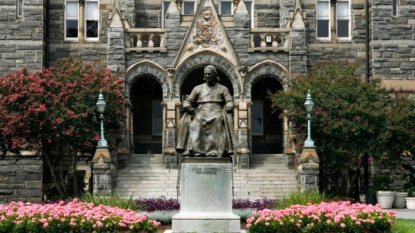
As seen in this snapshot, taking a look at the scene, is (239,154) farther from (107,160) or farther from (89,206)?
(89,206)

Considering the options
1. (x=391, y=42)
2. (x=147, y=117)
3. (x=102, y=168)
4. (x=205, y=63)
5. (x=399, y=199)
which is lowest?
(x=399, y=199)

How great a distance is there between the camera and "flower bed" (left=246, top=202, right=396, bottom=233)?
19.3 meters

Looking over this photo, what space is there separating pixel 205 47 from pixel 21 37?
24.5ft

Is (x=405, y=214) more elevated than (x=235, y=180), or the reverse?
(x=235, y=180)

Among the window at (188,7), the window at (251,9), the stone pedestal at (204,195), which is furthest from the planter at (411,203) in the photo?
the stone pedestal at (204,195)

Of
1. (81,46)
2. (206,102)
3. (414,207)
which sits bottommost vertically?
(414,207)

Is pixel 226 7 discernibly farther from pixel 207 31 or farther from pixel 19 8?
pixel 19 8

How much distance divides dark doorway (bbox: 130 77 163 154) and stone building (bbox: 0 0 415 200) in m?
0.04

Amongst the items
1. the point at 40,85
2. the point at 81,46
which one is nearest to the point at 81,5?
the point at 81,46

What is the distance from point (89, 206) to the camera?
20.7 meters

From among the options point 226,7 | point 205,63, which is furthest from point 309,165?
point 226,7

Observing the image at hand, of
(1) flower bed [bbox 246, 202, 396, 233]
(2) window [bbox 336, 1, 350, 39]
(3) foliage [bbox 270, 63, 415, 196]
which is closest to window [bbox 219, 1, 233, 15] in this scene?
(2) window [bbox 336, 1, 350, 39]

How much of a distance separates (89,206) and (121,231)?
1882 mm

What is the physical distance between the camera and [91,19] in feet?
118
